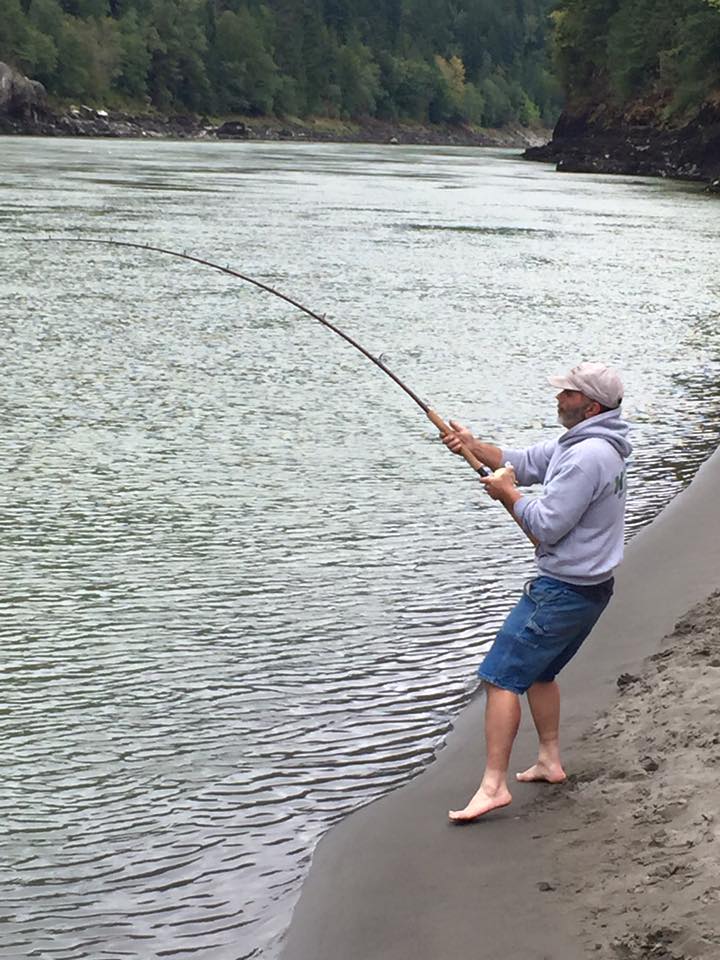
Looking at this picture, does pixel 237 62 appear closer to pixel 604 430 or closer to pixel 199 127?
pixel 199 127

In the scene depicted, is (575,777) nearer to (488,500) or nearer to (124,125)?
(488,500)

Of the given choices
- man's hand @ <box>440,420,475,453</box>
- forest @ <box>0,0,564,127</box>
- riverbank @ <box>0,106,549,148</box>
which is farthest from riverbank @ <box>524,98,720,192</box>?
man's hand @ <box>440,420,475,453</box>

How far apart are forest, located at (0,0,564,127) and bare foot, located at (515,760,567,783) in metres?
97.2

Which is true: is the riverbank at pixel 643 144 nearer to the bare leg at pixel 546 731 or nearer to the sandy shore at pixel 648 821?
the sandy shore at pixel 648 821

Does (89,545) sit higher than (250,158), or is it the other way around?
(89,545)

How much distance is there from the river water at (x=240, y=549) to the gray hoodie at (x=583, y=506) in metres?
0.92

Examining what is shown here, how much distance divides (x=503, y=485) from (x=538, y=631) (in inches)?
18.0

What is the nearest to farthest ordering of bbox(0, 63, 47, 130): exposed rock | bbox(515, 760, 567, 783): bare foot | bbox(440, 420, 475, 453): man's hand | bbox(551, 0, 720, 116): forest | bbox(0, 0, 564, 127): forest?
1. bbox(515, 760, 567, 783): bare foot
2. bbox(440, 420, 475, 453): man's hand
3. bbox(551, 0, 720, 116): forest
4. bbox(0, 63, 47, 130): exposed rock
5. bbox(0, 0, 564, 127): forest

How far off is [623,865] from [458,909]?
0.46 m

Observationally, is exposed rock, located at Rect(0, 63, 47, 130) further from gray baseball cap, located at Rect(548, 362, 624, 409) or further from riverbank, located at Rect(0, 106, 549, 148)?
gray baseball cap, located at Rect(548, 362, 624, 409)

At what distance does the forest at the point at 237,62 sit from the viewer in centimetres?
12762

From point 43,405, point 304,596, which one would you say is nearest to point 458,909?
point 304,596

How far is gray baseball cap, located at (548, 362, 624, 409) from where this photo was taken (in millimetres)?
4441

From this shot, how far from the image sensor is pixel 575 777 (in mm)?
4664
